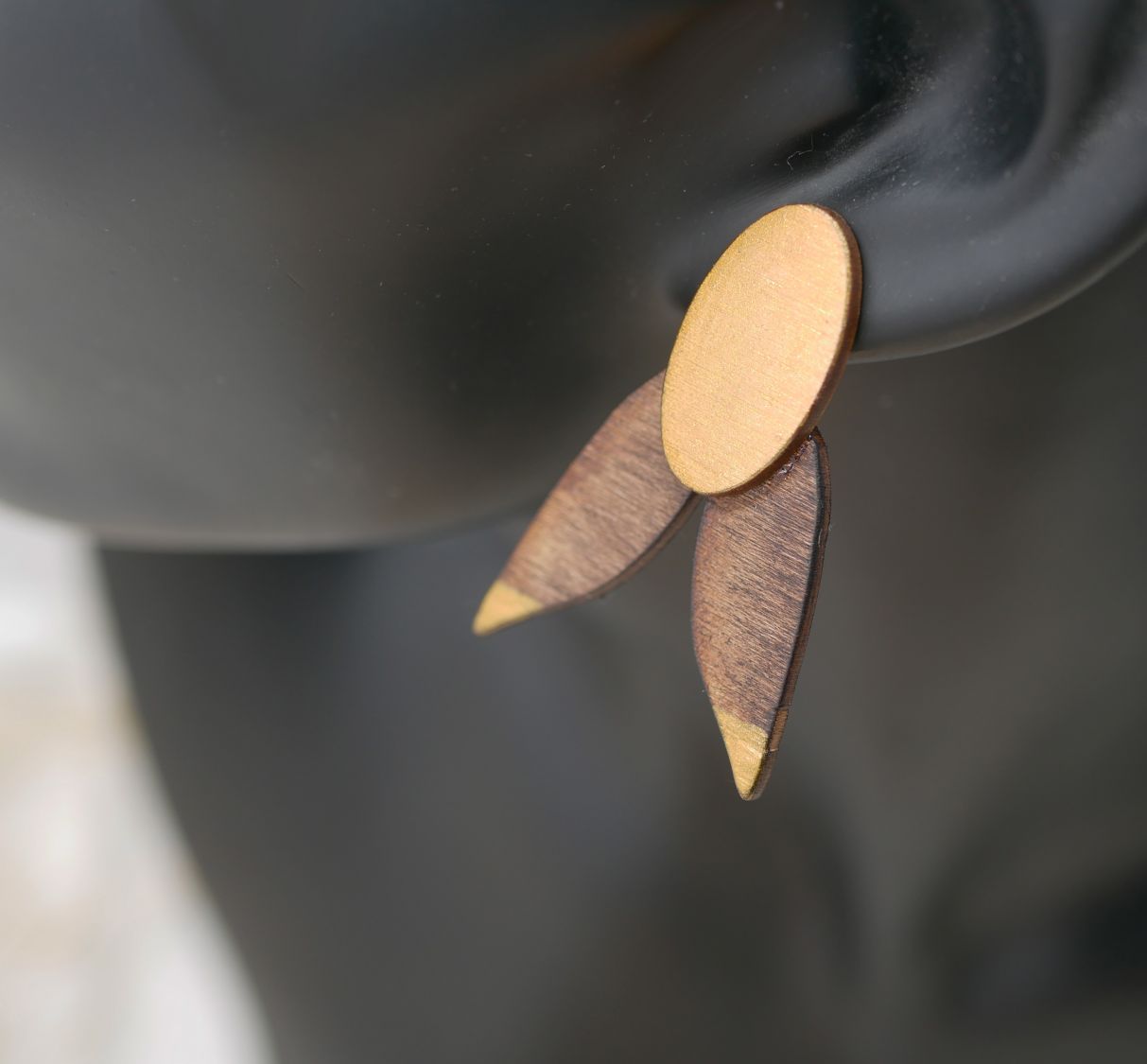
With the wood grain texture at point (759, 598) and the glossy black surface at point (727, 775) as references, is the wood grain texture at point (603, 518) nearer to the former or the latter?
the wood grain texture at point (759, 598)

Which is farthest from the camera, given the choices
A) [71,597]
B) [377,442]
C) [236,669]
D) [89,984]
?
[71,597]

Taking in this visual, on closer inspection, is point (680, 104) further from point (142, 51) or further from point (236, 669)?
point (236, 669)

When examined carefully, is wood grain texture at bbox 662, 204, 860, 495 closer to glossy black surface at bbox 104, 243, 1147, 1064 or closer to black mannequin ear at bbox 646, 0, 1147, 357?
black mannequin ear at bbox 646, 0, 1147, 357

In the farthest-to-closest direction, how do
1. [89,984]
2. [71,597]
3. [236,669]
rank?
[71,597]
[89,984]
[236,669]

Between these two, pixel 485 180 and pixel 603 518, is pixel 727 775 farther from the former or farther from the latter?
pixel 485 180

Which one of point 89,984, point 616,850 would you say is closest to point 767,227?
point 616,850

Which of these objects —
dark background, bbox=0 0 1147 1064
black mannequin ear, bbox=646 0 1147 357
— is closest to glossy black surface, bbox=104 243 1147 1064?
dark background, bbox=0 0 1147 1064

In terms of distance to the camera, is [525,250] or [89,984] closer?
[525,250]

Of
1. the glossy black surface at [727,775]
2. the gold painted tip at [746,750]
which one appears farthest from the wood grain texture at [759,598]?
the glossy black surface at [727,775]
